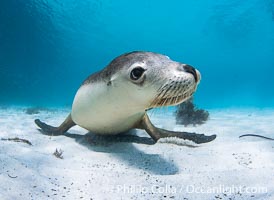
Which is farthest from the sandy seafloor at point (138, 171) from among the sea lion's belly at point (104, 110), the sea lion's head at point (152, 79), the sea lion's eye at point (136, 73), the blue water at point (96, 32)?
the blue water at point (96, 32)

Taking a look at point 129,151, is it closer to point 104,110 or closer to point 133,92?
point 104,110

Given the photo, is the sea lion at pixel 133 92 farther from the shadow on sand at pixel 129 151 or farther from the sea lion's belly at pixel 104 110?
the shadow on sand at pixel 129 151

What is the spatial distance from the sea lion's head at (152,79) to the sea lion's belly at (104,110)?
0.15 m

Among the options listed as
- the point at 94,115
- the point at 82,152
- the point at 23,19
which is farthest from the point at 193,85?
the point at 23,19

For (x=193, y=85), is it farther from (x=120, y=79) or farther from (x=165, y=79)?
(x=120, y=79)

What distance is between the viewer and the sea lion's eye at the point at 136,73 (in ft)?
10.7

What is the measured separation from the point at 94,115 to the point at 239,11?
2013 inches

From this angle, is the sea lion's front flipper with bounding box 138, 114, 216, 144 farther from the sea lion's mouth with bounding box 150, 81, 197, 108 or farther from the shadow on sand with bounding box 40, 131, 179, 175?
the sea lion's mouth with bounding box 150, 81, 197, 108

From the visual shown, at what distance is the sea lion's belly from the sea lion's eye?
1.23 ft

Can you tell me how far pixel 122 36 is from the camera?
3708 inches

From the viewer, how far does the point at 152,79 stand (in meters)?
3.17

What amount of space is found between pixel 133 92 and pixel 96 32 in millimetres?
71745

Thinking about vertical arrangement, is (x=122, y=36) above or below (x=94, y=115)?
above

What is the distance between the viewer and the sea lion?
3.06 metres
